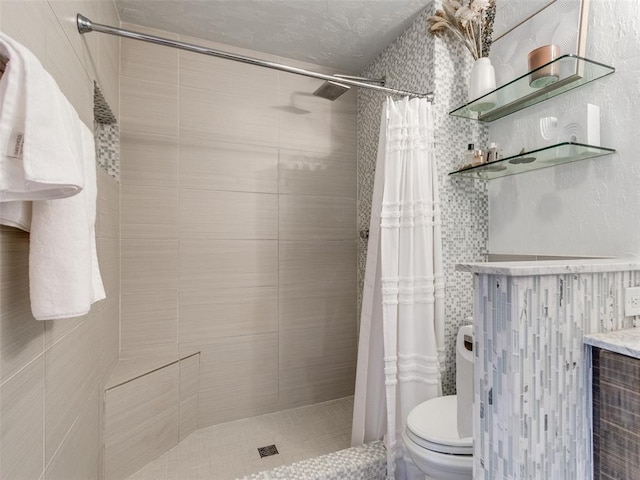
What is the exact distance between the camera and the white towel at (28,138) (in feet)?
1.90

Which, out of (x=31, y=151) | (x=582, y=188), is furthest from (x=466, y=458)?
(x=31, y=151)

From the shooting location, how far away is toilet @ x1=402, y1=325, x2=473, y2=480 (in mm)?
1131

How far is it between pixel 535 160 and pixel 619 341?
3.03ft

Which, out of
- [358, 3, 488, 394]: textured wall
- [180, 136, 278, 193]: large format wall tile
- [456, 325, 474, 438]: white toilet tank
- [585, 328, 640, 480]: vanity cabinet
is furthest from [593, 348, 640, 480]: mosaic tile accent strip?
[180, 136, 278, 193]: large format wall tile

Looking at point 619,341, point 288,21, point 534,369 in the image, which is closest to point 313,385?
point 534,369

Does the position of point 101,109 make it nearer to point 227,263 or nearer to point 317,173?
point 227,263

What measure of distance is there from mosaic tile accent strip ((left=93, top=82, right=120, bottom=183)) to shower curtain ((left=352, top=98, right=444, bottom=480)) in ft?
4.75

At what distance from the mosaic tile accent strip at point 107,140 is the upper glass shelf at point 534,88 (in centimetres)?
186

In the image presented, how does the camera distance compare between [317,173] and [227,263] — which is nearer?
[227,263]

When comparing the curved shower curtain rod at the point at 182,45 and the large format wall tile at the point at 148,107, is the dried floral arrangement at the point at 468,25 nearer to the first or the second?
the curved shower curtain rod at the point at 182,45

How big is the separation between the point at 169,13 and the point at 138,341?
1891 millimetres

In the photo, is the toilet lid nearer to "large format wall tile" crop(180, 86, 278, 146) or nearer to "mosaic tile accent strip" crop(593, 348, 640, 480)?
"mosaic tile accent strip" crop(593, 348, 640, 480)

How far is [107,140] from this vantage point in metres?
1.77

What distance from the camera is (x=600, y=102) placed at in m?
1.32
